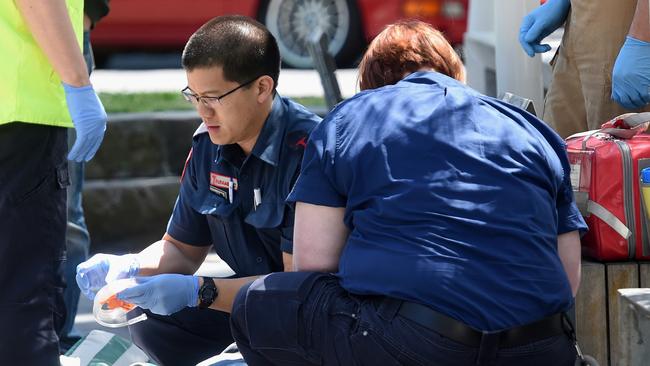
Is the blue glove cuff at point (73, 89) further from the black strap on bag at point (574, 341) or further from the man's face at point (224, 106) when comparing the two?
the black strap on bag at point (574, 341)

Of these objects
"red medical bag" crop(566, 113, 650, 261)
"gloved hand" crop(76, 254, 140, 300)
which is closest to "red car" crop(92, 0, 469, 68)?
"red medical bag" crop(566, 113, 650, 261)

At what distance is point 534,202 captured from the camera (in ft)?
8.49

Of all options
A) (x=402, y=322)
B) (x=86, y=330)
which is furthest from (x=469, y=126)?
(x=86, y=330)

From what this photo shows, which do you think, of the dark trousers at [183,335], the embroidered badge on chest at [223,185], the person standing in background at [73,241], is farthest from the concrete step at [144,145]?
the embroidered badge on chest at [223,185]

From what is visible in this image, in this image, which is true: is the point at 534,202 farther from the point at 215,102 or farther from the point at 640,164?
the point at 215,102

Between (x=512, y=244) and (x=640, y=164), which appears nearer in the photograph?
(x=512, y=244)

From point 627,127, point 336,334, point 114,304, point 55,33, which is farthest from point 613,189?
point 55,33

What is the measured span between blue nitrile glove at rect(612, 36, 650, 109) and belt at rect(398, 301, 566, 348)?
3.49 ft

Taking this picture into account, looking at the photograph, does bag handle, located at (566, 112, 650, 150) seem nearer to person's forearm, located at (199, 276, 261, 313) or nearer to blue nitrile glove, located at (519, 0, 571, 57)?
blue nitrile glove, located at (519, 0, 571, 57)

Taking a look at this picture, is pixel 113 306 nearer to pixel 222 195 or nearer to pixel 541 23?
pixel 222 195

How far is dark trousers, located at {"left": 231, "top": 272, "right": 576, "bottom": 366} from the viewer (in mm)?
2508

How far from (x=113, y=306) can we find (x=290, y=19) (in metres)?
6.70

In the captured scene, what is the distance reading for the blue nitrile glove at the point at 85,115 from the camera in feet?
10.1

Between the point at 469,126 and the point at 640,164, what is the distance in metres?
0.67
